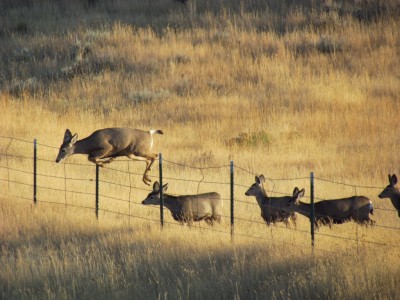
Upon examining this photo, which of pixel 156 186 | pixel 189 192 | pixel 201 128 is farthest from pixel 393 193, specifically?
pixel 201 128

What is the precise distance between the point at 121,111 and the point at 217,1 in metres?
14.3

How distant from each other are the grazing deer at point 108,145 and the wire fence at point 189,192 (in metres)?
0.41

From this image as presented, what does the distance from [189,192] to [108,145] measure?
1.88 meters

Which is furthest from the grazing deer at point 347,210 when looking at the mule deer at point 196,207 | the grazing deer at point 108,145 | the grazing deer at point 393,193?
the grazing deer at point 108,145

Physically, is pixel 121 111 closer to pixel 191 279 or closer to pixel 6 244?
pixel 6 244

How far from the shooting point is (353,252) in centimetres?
1268

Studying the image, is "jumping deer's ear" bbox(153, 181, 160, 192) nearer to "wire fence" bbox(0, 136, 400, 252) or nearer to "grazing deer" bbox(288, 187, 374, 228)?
"wire fence" bbox(0, 136, 400, 252)

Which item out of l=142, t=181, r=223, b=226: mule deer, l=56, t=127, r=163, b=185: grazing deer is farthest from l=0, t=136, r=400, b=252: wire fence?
l=56, t=127, r=163, b=185: grazing deer

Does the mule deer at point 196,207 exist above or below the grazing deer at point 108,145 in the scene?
below

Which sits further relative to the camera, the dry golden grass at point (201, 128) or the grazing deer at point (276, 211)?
the grazing deer at point (276, 211)

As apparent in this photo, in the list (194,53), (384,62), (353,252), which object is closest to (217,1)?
(194,53)

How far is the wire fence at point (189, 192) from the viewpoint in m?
14.5

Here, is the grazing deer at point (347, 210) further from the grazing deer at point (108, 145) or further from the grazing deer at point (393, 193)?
the grazing deer at point (108, 145)

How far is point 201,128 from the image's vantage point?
25.7 meters
